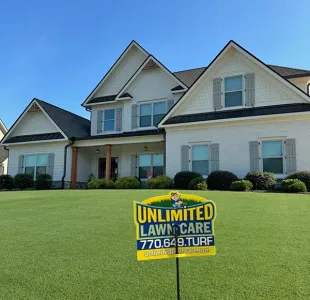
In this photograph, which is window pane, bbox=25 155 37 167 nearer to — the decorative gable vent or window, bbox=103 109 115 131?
window, bbox=103 109 115 131

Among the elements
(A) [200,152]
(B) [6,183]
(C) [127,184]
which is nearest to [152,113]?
(A) [200,152]

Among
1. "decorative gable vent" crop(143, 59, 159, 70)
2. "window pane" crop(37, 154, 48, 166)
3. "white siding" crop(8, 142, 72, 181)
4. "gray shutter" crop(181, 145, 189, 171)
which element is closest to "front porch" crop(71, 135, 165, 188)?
"white siding" crop(8, 142, 72, 181)

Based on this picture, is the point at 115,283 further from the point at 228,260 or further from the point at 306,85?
the point at 306,85

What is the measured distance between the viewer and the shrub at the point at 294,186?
13336 millimetres

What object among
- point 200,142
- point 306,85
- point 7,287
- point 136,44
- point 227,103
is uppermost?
point 136,44

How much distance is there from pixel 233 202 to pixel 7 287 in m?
6.72

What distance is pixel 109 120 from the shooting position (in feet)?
75.8

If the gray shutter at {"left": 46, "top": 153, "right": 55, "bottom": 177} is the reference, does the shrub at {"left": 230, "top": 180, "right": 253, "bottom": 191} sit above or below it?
below

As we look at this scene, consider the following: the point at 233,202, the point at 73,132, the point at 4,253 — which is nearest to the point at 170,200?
the point at 4,253

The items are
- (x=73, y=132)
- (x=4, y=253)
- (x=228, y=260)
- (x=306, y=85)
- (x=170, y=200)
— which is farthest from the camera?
(x=73, y=132)

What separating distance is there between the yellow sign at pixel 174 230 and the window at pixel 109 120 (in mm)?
19916

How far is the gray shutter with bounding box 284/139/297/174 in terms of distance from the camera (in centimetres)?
1527

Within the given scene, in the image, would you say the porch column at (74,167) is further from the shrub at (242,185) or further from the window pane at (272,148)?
the window pane at (272,148)

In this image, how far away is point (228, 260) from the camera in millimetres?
4488
